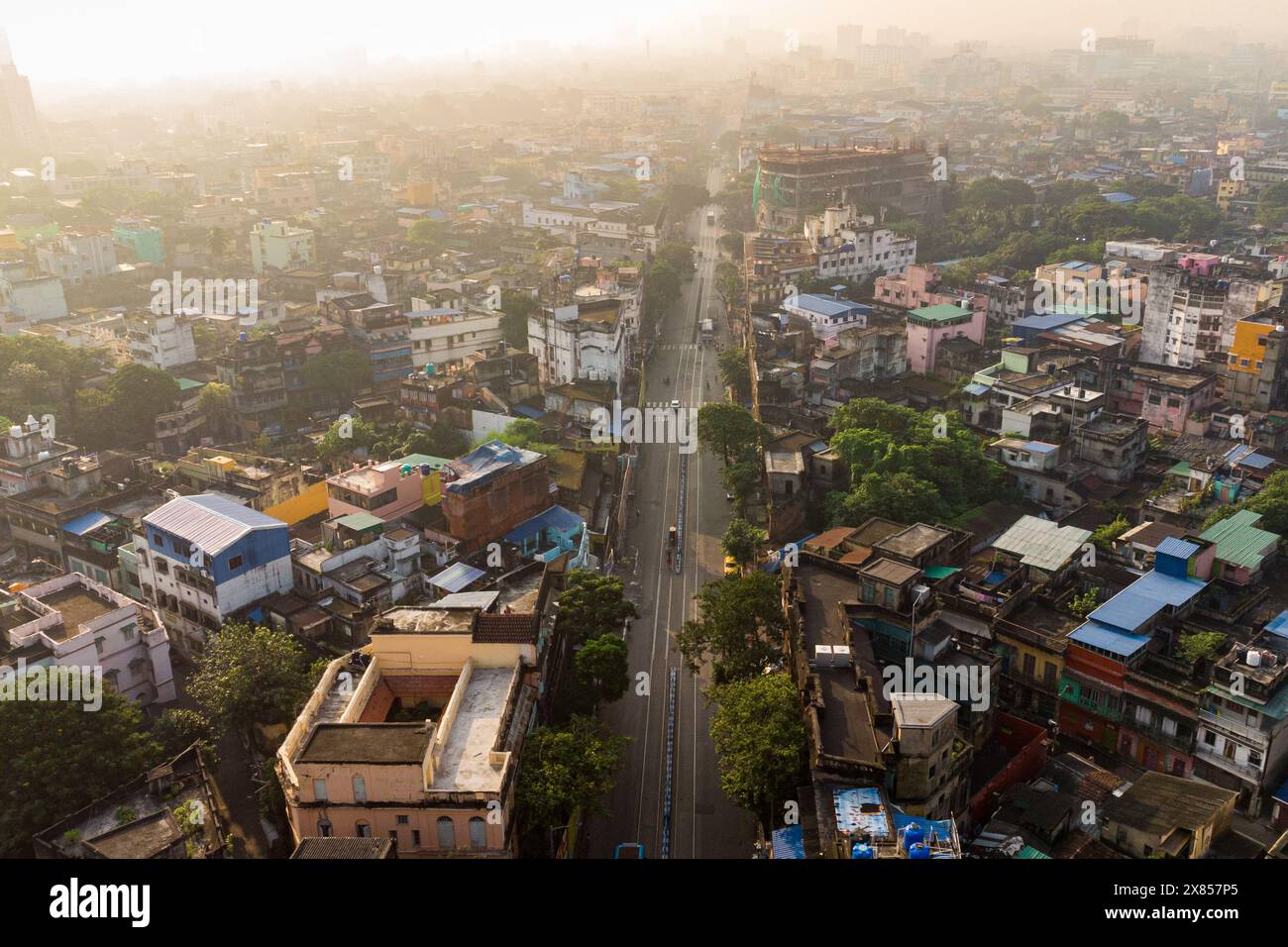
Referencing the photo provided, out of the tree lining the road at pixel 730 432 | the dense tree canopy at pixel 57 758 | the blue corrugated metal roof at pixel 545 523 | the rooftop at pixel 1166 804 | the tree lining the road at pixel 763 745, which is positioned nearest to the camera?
the dense tree canopy at pixel 57 758

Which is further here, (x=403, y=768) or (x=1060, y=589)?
(x=1060, y=589)

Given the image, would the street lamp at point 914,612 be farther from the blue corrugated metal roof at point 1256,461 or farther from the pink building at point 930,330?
the pink building at point 930,330

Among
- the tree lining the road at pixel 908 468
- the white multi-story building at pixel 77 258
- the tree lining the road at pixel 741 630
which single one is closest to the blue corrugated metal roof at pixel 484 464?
the tree lining the road at pixel 741 630

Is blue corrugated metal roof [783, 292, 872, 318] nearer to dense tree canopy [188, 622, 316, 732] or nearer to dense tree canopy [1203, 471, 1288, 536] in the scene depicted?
dense tree canopy [1203, 471, 1288, 536]

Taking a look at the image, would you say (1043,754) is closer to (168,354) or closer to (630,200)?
(168,354)

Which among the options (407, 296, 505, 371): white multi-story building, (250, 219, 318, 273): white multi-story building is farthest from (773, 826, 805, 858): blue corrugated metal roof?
(250, 219, 318, 273): white multi-story building

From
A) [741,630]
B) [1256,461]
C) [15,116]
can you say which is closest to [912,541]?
[741,630]
